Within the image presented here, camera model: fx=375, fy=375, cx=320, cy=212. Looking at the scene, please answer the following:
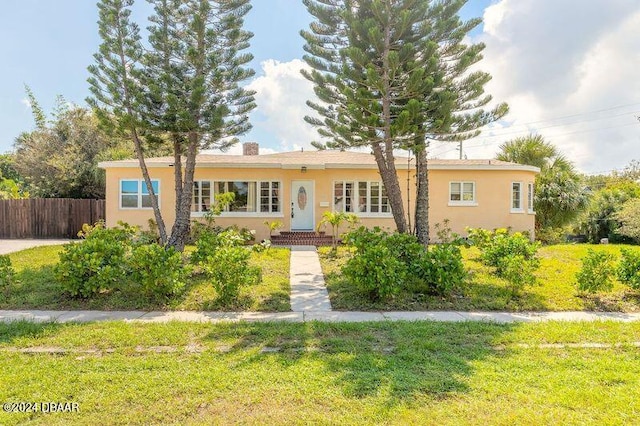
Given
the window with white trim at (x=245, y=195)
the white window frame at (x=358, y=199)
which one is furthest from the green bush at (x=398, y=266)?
the window with white trim at (x=245, y=195)

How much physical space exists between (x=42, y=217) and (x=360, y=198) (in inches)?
572

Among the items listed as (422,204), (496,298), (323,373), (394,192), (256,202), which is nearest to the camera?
(323,373)

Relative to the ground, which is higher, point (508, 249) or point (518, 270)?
point (508, 249)

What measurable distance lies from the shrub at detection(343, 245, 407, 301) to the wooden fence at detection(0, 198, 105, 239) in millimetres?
15814

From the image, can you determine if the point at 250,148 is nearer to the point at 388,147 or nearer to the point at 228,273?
the point at 388,147

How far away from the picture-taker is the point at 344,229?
14516mm

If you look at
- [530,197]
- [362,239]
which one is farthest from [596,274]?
[530,197]

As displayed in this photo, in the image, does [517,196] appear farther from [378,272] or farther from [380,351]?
[380,351]

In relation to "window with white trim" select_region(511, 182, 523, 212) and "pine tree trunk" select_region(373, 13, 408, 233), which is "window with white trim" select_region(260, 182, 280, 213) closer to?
"pine tree trunk" select_region(373, 13, 408, 233)

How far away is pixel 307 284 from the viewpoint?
26.1 feet

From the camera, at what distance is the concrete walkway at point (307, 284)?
21.1 ft

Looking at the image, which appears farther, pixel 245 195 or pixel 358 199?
pixel 358 199

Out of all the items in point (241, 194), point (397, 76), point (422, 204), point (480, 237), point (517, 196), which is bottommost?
point (480, 237)

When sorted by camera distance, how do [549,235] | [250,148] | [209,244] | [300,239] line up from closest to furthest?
1. [209,244]
2. [300,239]
3. [549,235]
4. [250,148]
